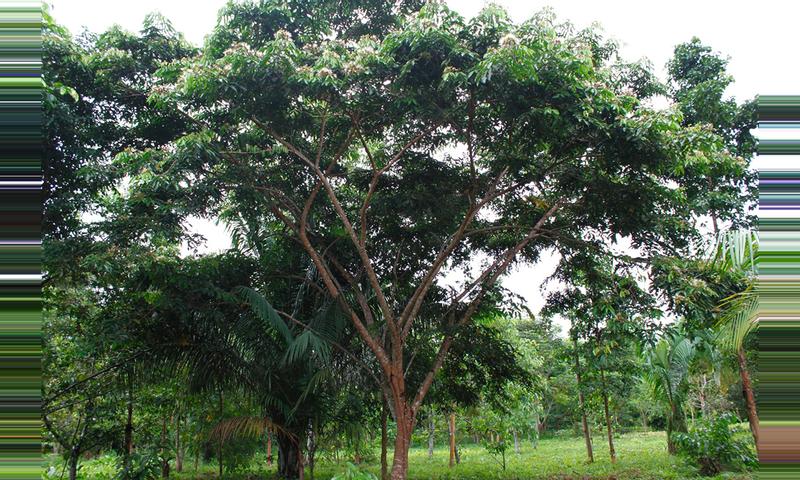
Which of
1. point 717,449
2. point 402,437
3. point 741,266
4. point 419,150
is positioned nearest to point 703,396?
point 717,449

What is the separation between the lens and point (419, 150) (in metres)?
9.19

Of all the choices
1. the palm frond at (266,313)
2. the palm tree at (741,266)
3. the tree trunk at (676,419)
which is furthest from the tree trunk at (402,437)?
the tree trunk at (676,419)

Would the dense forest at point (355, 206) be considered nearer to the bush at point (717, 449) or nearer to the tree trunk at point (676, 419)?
the bush at point (717, 449)

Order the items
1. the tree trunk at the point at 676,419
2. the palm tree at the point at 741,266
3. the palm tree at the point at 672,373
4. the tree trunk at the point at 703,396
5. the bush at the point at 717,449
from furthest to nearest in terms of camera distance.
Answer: the tree trunk at the point at 703,396, the tree trunk at the point at 676,419, the palm tree at the point at 672,373, the bush at the point at 717,449, the palm tree at the point at 741,266

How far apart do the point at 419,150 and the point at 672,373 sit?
370 inches

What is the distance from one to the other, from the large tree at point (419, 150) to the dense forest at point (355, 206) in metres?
0.04

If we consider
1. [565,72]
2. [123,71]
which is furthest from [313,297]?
[565,72]

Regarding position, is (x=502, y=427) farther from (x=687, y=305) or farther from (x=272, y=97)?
(x=272, y=97)

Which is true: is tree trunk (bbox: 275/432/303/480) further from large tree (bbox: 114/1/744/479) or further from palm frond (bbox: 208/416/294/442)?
large tree (bbox: 114/1/744/479)

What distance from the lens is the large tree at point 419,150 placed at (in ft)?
21.0

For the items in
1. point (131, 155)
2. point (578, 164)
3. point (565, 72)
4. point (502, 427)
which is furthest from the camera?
point (502, 427)

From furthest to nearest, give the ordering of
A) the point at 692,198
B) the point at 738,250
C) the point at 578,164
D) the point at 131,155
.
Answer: the point at 692,198 < the point at 578,164 < the point at 131,155 < the point at 738,250

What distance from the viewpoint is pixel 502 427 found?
45.7ft

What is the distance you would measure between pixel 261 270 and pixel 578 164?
584cm
